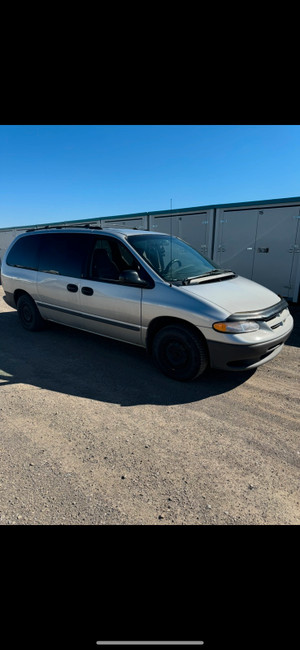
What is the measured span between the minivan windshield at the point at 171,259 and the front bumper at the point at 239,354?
964 mm

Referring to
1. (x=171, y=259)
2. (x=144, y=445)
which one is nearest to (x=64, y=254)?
(x=171, y=259)

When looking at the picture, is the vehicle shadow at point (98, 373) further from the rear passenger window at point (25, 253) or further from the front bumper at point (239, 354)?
the rear passenger window at point (25, 253)

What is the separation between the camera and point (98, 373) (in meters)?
3.65

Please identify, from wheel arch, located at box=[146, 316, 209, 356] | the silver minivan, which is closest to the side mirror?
the silver minivan

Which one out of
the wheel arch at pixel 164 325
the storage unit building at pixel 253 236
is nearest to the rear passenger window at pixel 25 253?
the storage unit building at pixel 253 236

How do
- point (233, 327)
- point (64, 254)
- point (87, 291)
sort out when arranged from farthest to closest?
point (64, 254), point (87, 291), point (233, 327)

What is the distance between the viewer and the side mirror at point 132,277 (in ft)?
11.5

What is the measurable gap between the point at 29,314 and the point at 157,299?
3068 millimetres

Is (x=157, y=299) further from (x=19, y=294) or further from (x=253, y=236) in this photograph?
(x=253, y=236)

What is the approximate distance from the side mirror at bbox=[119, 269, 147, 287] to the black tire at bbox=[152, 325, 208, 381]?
0.65 meters

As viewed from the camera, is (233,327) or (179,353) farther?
(179,353)
